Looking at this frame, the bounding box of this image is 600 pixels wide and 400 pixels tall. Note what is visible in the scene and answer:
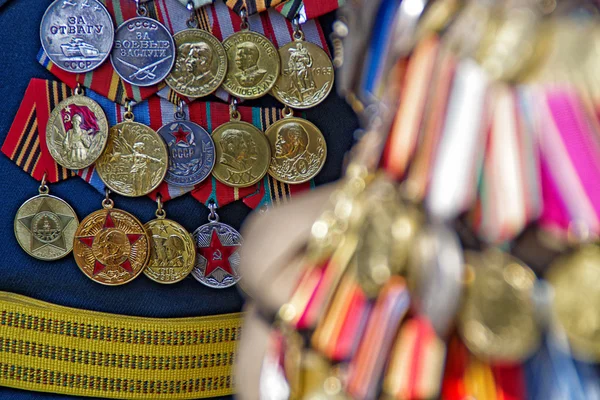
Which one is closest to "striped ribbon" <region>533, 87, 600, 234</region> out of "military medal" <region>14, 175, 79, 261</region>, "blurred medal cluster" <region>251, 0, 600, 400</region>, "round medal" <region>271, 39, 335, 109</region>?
"blurred medal cluster" <region>251, 0, 600, 400</region>

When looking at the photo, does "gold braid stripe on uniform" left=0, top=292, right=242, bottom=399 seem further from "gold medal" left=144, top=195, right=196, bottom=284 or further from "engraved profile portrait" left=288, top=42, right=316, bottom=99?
"engraved profile portrait" left=288, top=42, right=316, bottom=99

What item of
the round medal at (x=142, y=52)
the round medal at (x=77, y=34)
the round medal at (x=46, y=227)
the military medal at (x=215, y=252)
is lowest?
the military medal at (x=215, y=252)

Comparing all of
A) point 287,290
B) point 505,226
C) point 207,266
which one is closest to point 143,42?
point 207,266

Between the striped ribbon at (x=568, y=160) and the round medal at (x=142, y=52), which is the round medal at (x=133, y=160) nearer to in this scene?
the round medal at (x=142, y=52)

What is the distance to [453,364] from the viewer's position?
37cm

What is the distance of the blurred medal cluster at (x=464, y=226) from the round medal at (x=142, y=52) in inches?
28.3

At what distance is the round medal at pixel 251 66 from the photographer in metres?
1.12

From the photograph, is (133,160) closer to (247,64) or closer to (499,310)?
(247,64)

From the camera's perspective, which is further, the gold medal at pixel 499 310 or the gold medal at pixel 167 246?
the gold medal at pixel 167 246

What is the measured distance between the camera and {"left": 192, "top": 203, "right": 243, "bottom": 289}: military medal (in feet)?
3.77

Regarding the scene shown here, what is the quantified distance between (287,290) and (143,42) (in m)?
0.76

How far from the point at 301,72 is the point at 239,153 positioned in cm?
18

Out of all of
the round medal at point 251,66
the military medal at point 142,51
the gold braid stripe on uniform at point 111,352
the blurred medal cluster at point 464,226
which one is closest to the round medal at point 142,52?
the military medal at point 142,51

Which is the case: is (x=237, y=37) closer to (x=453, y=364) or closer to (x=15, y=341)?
(x=15, y=341)
